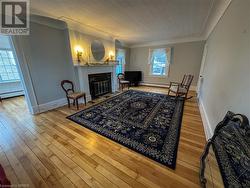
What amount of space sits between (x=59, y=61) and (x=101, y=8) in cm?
186

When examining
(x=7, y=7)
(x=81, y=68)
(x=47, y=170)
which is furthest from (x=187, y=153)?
(x=7, y=7)

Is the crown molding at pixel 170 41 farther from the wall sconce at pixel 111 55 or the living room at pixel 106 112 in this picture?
the wall sconce at pixel 111 55

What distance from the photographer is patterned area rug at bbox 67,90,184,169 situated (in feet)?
5.42

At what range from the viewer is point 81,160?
1465 millimetres

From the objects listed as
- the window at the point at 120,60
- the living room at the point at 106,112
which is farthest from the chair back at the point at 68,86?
the window at the point at 120,60

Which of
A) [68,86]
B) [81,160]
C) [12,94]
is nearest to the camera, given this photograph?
[81,160]

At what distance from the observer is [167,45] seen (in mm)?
5410

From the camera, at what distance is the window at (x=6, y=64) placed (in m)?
3.94

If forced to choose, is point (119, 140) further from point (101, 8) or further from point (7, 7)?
point (7, 7)

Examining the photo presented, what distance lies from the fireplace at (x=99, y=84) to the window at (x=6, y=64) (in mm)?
3042

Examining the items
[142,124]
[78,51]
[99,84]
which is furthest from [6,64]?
[142,124]

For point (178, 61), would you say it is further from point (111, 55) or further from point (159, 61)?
point (111, 55)

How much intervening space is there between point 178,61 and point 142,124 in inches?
173

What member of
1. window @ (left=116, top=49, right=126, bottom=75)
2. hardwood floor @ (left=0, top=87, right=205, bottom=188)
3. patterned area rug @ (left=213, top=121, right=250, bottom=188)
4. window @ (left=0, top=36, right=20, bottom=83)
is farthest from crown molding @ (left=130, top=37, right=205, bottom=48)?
window @ (left=0, top=36, right=20, bottom=83)
